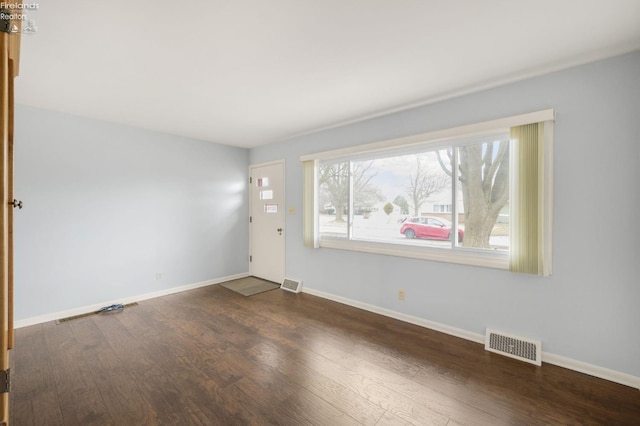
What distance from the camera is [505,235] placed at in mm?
2584

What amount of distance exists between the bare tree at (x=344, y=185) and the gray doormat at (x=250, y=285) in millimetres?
1729

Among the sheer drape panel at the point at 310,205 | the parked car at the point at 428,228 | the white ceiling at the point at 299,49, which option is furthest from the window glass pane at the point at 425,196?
the white ceiling at the point at 299,49

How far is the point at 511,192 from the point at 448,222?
66 cm

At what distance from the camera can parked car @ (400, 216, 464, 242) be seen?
2939mm

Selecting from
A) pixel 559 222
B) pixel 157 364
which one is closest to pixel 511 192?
pixel 559 222

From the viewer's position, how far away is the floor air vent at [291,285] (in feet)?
13.9

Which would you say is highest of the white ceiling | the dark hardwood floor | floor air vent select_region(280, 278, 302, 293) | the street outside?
Result: the white ceiling

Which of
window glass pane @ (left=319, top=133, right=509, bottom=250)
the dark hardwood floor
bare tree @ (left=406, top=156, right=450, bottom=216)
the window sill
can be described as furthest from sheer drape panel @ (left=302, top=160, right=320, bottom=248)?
bare tree @ (left=406, top=156, right=450, bottom=216)

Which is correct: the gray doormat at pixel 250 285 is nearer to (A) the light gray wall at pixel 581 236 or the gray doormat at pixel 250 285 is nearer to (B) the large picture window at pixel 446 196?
(B) the large picture window at pixel 446 196

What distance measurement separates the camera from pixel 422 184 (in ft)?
10.2

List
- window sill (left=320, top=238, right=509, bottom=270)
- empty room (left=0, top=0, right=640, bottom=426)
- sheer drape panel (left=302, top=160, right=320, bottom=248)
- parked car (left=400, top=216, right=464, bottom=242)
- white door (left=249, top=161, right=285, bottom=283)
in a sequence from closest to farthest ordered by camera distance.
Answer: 1. empty room (left=0, top=0, right=640, bottom=426)
2. window sill (left=320, top=238, right=509, bottom=270)
3. parked car (left=400, top=216, right=464, bottom=242)
4. sheer drape panel (left=302, top=160, right=320, bottom=248)
5. white door (left=249, top=161, right=285, bottom=283)

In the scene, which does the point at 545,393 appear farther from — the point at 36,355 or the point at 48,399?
the point at 36,355

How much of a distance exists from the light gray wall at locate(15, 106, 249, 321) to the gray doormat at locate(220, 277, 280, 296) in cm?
30

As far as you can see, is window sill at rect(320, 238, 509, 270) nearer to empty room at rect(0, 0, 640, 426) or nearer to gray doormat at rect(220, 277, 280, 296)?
empty room at rect(0, 0, 640, 426)
